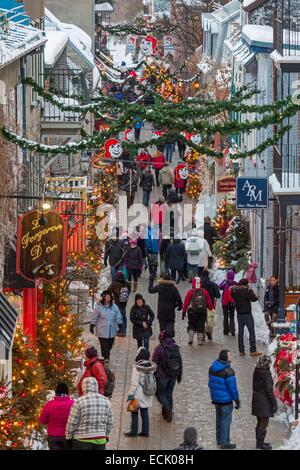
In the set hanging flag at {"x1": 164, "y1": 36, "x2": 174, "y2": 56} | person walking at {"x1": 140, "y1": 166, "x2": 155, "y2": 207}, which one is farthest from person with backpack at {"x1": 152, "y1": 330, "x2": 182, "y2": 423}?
hanging flag at {"x1": 164, "y1": 36, "x2": 174, "y2": 56}

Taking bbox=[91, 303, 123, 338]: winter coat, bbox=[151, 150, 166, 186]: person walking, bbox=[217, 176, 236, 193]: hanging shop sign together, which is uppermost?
bbox=[151, 150, 166, 186]: person walking

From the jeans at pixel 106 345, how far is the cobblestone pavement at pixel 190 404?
32 centimetres

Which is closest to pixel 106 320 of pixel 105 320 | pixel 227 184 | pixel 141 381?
pixel 105 320

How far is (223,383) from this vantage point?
840 inches

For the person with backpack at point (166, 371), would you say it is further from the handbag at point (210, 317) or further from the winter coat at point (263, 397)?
the handbag at point (210, 317)

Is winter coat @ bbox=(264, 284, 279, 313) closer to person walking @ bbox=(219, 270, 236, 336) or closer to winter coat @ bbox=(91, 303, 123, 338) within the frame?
person walking @ bbox=(219, 270, 236, 336)

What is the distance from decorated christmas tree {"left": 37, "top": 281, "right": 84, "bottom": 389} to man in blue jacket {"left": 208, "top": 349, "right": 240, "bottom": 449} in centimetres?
305

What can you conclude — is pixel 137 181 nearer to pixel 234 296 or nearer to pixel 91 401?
pixel 234 296

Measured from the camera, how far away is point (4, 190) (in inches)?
915

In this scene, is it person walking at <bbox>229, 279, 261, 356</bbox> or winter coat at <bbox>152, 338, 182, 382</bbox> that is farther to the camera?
person walking at <bbox>229, 279, 261, 356</bbox>

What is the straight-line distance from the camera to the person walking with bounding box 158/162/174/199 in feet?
162

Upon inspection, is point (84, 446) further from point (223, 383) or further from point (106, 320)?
point (106, 320)

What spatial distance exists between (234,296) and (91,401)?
9.89 m

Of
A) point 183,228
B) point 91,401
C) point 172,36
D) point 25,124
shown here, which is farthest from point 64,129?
point 172,36
